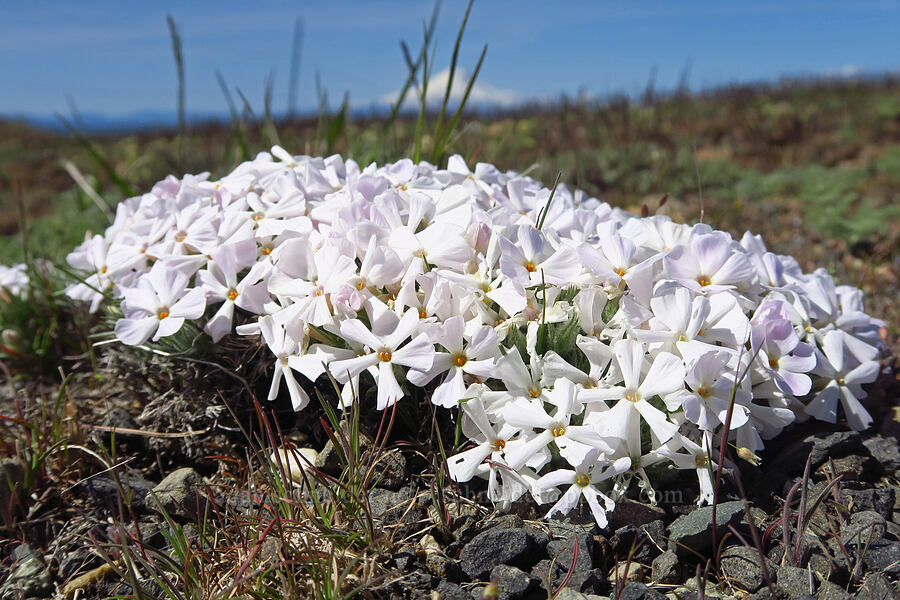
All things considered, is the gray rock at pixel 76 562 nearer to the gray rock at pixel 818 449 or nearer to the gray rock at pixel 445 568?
the gray rock at pixel 445 568

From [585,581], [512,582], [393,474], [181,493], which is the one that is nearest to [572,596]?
[585,581]

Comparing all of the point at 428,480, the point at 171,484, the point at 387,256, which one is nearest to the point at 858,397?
the point at 428,480

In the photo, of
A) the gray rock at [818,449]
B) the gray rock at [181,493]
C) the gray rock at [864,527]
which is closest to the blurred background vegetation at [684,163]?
the gray rock at [818,449]

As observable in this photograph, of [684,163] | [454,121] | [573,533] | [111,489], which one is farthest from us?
[684,163]

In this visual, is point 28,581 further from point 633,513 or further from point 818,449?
point 818,449

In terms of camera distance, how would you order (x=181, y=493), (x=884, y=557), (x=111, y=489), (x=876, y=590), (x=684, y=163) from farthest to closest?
(x=684, y=163) → (x=111, y=489) → (x=181, y=493) → (x=884, y=557) → (x=876, y=590)

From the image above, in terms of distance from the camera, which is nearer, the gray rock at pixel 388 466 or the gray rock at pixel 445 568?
the gray rock at pixel 445 568

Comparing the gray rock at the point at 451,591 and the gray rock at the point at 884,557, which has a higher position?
the gray rock at the point at 884,557
